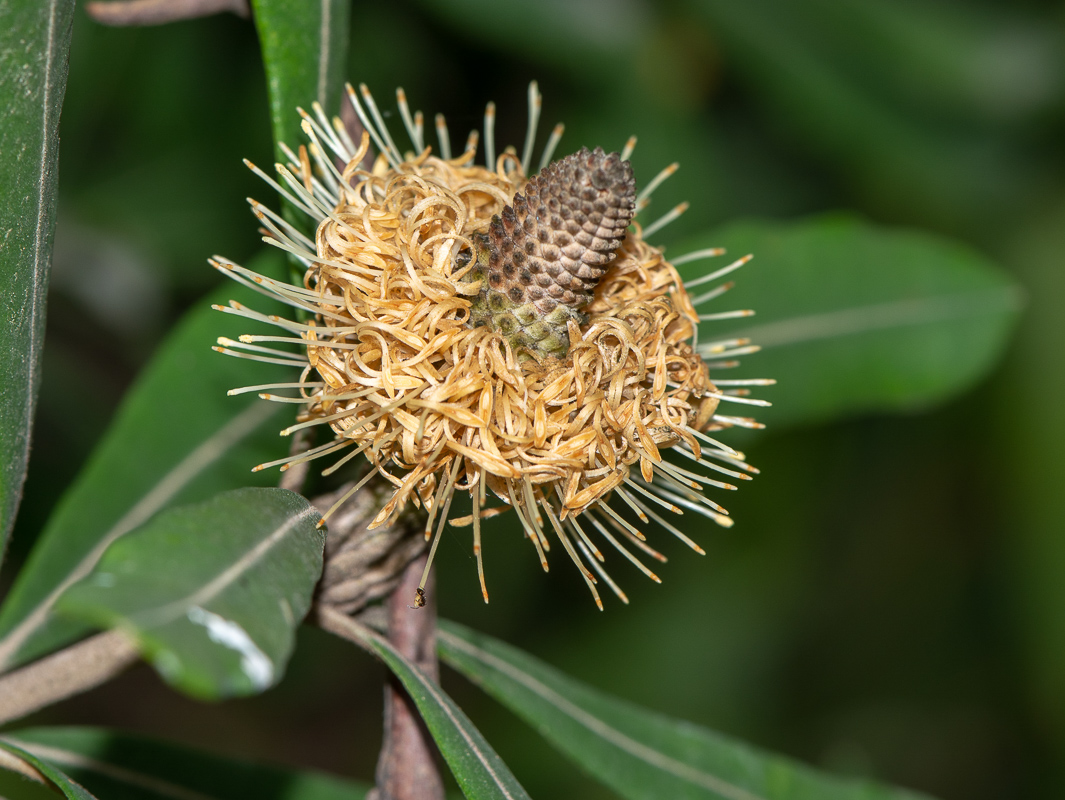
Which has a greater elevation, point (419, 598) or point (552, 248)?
point (552, 248)

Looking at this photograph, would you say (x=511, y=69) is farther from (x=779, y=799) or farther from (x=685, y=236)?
(x=779, y=799)

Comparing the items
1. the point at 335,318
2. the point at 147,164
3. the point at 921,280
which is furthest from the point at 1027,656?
the point at 147,164

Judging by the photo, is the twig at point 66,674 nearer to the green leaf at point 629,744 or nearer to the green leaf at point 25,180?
the green leaf at point 25,180

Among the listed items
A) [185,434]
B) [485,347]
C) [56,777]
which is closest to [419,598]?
[485,347]

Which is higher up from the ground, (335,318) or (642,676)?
(335,318)

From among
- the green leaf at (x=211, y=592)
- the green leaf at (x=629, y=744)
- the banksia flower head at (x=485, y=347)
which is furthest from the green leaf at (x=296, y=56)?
the green leaf at (x=629, y=744)

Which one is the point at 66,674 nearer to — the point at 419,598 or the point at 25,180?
the point at 419,598
